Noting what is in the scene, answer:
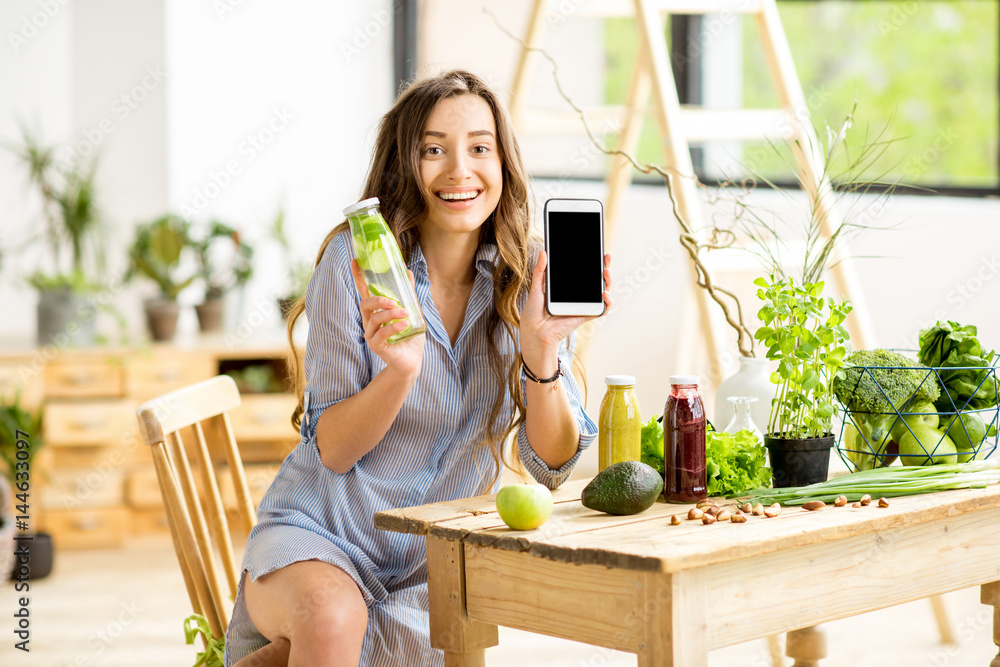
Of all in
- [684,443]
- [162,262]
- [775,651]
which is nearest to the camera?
[684,443]

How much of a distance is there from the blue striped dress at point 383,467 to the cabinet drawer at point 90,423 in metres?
2.25

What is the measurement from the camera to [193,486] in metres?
1.93

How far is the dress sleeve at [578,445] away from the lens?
1.82m

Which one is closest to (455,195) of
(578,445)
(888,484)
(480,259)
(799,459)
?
(480,259)

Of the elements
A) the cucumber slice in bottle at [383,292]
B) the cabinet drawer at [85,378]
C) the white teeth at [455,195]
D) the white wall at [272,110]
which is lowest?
the cabinet drawer at [85,378]

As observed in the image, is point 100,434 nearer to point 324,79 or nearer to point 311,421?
point 324,79

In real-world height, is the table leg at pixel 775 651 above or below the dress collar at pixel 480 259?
below

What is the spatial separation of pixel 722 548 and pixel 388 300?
0.57 metres

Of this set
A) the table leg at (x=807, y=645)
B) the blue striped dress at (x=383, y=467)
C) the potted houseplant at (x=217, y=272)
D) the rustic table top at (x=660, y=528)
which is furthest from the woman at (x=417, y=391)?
the potted houseplant at (x=217, y=272)

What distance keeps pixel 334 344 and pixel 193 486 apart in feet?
1.29

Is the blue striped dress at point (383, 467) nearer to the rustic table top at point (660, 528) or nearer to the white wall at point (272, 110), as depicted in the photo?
the rustic table top at point (660, 528)

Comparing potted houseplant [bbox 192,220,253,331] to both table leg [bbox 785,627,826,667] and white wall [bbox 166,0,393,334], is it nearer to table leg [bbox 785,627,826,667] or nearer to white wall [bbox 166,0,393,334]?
white wall [bbox 166,0,393,334]

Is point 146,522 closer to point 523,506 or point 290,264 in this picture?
point 290,264

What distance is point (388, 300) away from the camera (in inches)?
60.9
